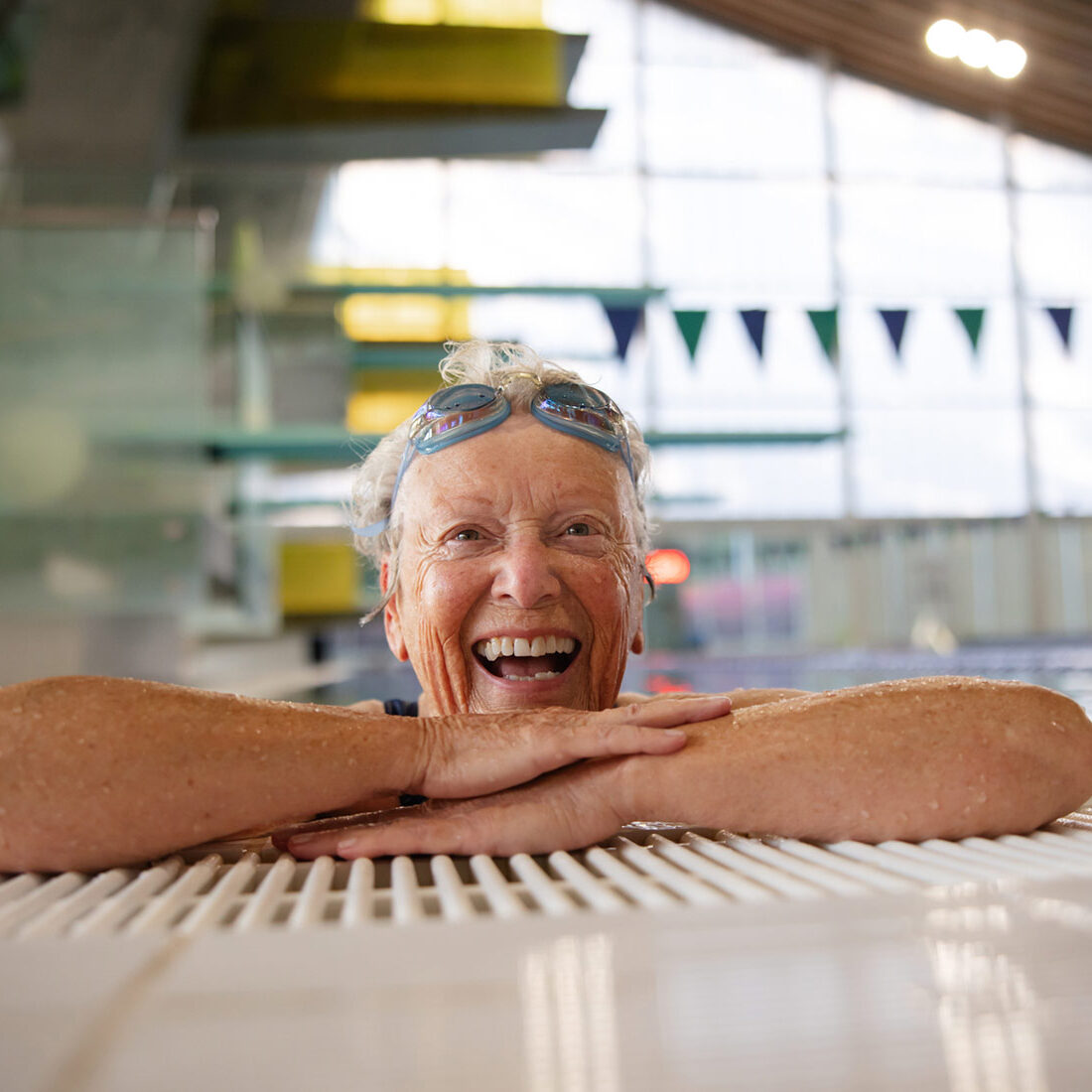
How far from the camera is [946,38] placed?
225 inches

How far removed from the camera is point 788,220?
1555 cm

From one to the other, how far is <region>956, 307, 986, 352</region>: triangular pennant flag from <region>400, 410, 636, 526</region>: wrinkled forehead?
8.74 metres

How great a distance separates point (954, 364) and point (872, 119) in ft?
13.3

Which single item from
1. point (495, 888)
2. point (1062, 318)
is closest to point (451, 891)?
point (495, 888)

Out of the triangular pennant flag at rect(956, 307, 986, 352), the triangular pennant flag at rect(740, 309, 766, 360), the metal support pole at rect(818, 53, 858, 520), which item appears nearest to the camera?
the triangular pennant flag at rect(956, 307, 986, 352)

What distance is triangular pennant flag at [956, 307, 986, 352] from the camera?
9.67 meters

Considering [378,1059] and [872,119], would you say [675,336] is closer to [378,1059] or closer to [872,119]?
[872,119]

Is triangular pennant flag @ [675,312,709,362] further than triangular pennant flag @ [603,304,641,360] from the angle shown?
No

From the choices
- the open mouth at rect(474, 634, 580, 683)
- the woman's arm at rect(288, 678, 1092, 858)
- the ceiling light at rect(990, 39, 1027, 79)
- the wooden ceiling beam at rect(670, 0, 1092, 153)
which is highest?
the wooden ceiling beam at rect(670, 0, 1092, 153)

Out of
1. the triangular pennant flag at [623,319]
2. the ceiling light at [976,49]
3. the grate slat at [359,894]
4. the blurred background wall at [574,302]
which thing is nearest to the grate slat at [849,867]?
the grate slat at [359,894]

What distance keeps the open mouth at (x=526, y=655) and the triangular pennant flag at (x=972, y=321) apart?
29.0ft

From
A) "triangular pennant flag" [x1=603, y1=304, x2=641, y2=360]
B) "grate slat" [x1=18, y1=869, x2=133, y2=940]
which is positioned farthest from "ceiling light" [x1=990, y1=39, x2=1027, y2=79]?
"grate slat" [x1=18, y1=869, x2=133, y2=940]

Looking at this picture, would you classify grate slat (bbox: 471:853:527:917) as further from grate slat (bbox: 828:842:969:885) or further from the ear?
the ear

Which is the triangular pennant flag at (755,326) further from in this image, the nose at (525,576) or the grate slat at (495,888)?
the grate slat at (495,888)
